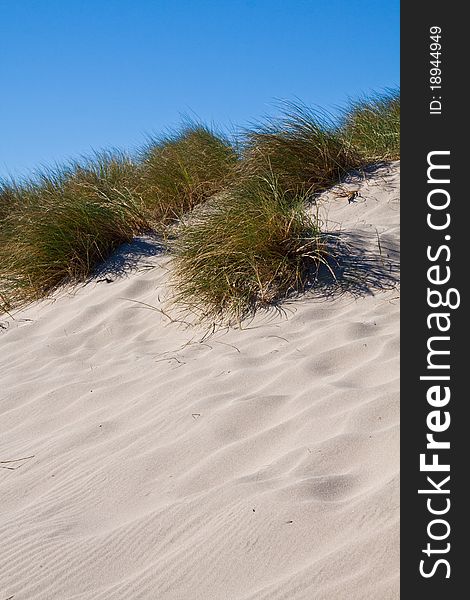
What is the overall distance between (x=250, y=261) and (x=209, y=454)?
194cm

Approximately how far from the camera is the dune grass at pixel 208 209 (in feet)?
16.1

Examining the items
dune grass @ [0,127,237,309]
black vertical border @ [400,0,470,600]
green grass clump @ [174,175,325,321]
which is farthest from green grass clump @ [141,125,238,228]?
black vertical border @ [400,0,470,600]

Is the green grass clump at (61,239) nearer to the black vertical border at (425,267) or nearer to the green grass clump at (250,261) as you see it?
the green grass clump at (250,261)

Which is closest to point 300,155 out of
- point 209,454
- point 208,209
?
point 208,209

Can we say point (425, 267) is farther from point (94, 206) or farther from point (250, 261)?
point (94, 206)

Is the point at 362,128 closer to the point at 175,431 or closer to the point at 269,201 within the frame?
the point at 269,201

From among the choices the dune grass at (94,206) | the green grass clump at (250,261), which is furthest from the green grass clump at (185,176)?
the green grass clump at (250,261)

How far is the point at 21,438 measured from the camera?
376 centimetres

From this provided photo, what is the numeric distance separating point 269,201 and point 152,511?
2837 mm

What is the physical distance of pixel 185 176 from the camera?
7.17 meters

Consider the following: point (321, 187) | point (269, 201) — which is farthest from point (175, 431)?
point (321, 187)

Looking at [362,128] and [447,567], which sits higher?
[362,128]

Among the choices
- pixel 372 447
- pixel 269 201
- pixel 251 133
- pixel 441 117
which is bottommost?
pixel 372 447

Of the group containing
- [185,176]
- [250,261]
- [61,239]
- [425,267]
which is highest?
[185,176]
